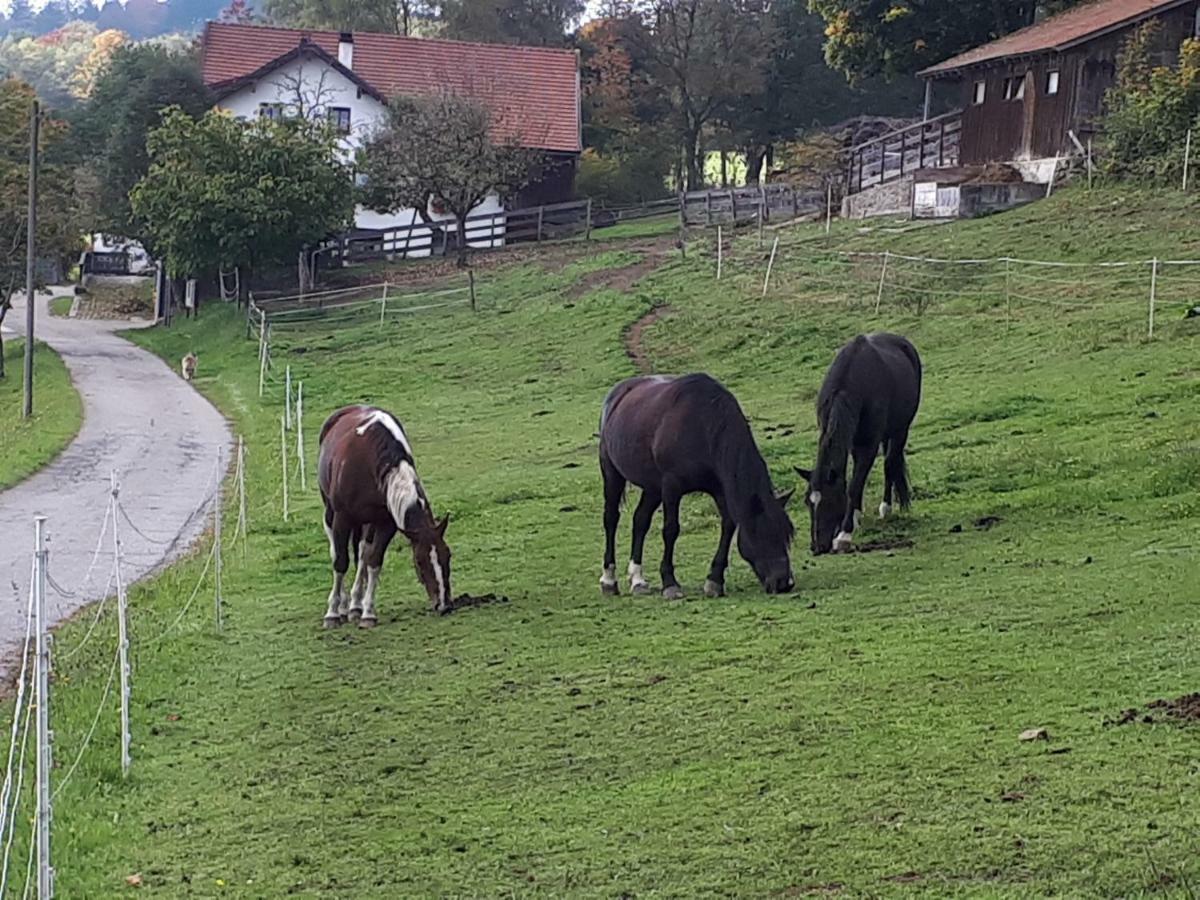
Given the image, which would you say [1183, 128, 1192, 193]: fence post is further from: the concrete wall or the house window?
the house window

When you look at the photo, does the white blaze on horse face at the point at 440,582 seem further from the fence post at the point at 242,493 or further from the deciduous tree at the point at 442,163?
the deciduous tree at the point at 442,163

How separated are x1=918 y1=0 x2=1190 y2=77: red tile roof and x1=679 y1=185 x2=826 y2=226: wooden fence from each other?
224 inches

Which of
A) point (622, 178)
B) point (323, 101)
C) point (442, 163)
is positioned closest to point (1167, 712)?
point (442, 163)

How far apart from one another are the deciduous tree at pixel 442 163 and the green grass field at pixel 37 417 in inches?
444

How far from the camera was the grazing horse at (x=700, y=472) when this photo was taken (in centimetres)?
1254

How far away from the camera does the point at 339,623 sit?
13422mm

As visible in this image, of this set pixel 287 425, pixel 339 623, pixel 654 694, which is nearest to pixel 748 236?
pixel 287 425

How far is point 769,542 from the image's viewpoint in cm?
1259

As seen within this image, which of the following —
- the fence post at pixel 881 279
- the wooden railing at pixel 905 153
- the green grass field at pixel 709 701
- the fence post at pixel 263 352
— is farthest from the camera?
the wooden railing at pixel 905 153

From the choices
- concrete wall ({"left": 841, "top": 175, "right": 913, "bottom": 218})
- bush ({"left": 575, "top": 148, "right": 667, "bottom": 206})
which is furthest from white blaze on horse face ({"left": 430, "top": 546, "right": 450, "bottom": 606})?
bush ({"left": 575, "top": 148, "right": 667, "bottom": 206})

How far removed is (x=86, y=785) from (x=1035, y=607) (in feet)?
19.7

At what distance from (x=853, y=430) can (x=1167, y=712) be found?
667 centimetres

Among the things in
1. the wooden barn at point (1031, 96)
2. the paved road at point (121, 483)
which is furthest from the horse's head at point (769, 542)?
the wooden barn at point (1031, 96)

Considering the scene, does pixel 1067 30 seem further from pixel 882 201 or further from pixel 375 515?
pixel 375 515
